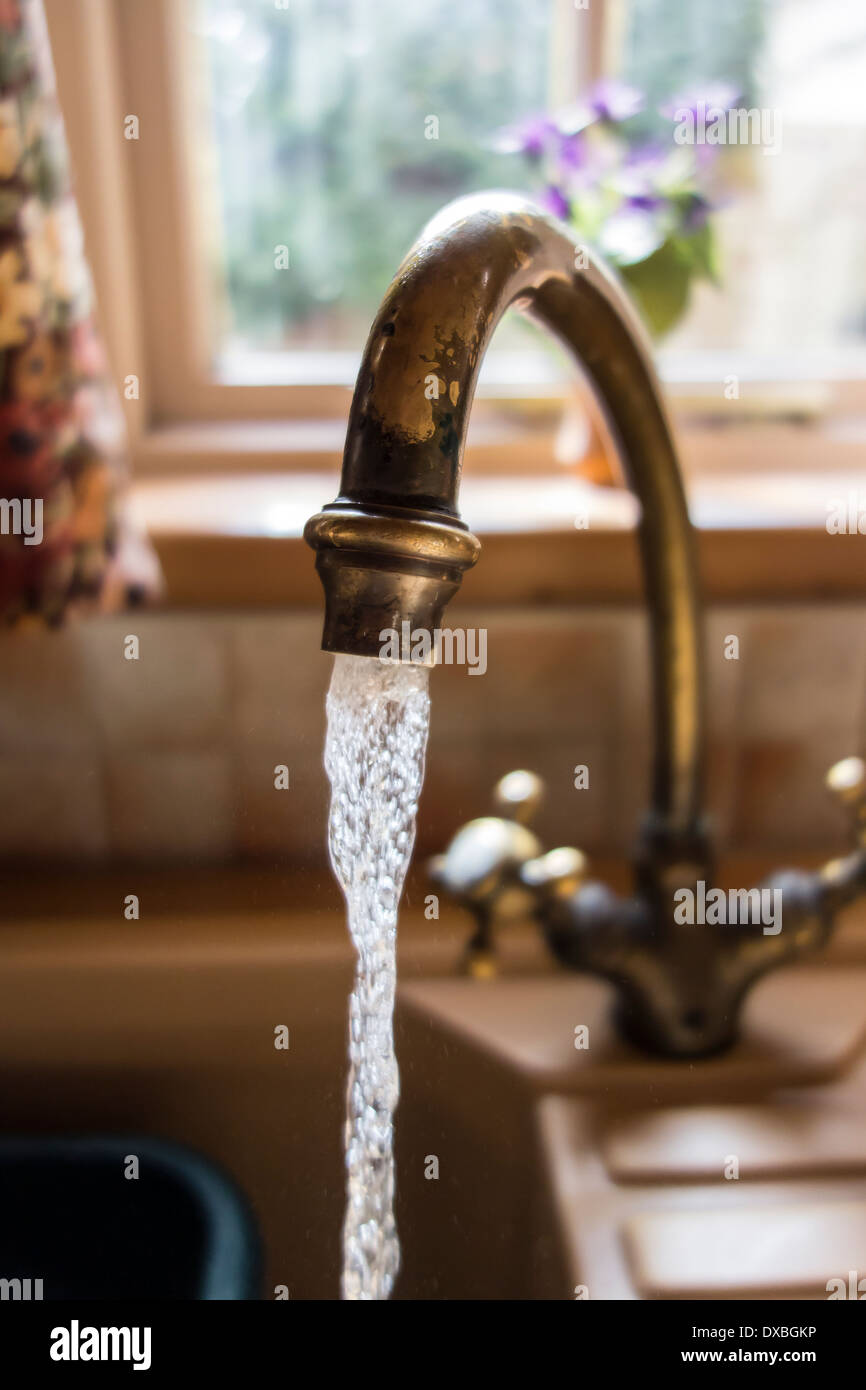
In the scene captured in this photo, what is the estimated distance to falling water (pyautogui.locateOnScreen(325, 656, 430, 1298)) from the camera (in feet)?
1.02

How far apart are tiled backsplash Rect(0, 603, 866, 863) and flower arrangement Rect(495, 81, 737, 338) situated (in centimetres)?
25

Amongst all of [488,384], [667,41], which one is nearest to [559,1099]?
[488,384]

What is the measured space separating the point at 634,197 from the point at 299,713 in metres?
0.43

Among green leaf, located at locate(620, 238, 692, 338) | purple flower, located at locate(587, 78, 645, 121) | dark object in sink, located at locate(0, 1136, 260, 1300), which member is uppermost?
purple flower, located at locate(587, 78, 645, 121)

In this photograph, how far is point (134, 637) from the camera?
0.68 metres

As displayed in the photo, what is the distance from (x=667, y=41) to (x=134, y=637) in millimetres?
674

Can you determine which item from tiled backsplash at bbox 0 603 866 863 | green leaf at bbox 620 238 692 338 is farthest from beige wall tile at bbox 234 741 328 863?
green leaf at bbox 620 238 692 338

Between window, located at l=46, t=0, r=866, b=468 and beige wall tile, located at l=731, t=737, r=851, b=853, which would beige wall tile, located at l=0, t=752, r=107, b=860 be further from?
beige wall tile, located at l=731, t=737, r=851, b=853

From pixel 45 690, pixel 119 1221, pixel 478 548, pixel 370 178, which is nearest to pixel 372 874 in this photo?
pixel 478 548

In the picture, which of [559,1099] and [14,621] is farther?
[14,621]

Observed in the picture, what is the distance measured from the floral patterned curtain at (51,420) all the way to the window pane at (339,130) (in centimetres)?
25

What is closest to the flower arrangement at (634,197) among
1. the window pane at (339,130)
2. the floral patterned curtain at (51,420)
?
the window pane at (339,130)

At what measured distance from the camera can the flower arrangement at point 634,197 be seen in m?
0.73

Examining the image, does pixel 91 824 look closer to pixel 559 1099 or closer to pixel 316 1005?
pixel 316 1005
